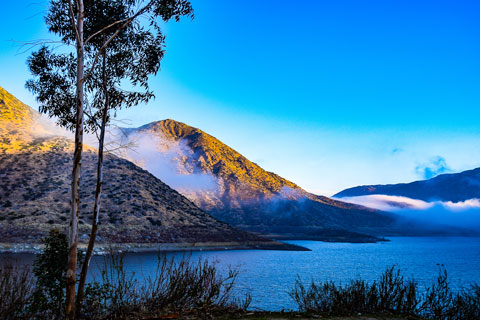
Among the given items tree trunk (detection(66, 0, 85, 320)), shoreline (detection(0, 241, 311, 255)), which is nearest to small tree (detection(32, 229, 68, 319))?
tree trunk (detection(66, 0, 85, 320))

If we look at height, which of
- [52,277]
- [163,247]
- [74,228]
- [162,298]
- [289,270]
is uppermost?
[74,228]

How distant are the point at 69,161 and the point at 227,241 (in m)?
42.0

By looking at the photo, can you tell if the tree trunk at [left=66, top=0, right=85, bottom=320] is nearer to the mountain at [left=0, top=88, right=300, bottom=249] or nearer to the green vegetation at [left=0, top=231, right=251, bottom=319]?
the green vegetation at [left=0, top=231, right=251, bottom=319]

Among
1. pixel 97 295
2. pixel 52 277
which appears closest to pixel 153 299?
pixel 97 295

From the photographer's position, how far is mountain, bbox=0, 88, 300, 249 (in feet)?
191

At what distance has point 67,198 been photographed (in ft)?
217

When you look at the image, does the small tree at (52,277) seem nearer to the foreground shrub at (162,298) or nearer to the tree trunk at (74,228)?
the tree trunk at (74,228)

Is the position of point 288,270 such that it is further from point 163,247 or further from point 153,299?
point 153,299

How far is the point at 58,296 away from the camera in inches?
343

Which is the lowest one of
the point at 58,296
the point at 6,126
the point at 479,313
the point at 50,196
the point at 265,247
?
the point at 265,247

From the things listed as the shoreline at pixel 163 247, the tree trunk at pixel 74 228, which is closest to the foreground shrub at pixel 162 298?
the tree trunk at pixel 74 228

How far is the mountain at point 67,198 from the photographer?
58188mm

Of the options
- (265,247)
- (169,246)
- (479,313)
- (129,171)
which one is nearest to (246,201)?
(265,247)

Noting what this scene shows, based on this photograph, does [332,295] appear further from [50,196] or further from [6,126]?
[6,126]
